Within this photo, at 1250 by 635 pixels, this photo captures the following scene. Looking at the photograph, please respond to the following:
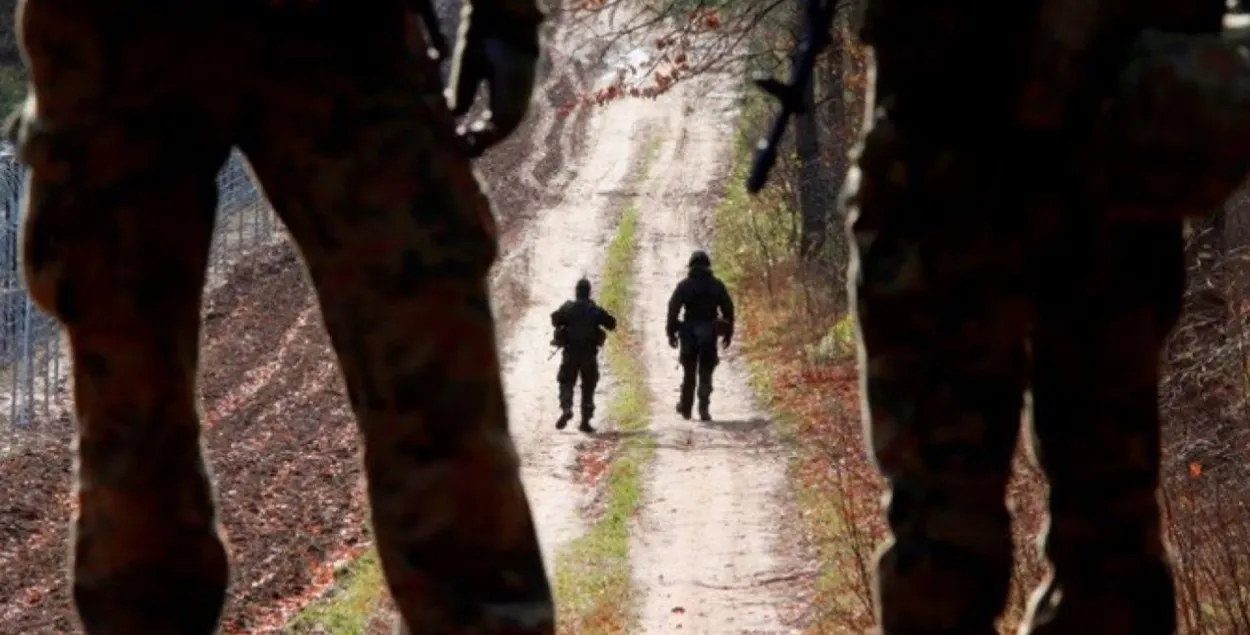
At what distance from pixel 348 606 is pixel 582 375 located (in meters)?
8.74

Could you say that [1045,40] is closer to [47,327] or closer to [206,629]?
[206,629]

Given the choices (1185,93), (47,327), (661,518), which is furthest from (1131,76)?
(47,327)

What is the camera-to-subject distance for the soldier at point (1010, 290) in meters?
4.29

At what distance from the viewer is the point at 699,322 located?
2519cm

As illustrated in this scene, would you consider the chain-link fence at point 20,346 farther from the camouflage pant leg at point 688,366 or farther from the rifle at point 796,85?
the rifle at point 796,85

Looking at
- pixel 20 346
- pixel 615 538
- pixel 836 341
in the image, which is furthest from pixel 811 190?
pixel 615 538

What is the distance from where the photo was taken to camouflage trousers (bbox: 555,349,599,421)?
24688 millimetres

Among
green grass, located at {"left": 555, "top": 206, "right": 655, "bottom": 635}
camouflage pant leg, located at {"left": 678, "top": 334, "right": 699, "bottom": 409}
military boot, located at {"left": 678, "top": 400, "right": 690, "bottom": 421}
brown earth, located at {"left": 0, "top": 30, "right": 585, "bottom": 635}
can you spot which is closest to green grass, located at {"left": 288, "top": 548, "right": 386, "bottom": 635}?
brown earth, located at {"left": 0, "top": 30, "right": 585, "bottom": 635}

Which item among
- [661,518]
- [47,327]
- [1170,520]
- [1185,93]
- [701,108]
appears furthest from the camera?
[701,108]

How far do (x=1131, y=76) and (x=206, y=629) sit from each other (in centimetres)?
169

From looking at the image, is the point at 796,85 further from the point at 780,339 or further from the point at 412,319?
the point at 780,339

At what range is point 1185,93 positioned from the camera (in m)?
4.20

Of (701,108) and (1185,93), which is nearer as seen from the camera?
(1185,93)

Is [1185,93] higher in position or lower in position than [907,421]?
higher
